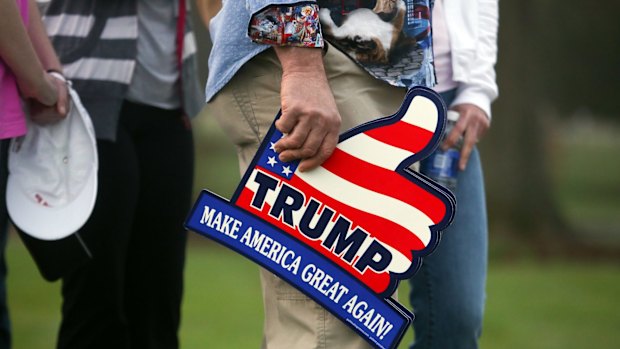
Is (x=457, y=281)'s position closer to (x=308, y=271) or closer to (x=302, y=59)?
(x=308, y=271)

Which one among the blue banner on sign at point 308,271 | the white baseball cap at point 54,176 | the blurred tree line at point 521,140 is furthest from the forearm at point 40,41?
the blurred tree line at point 521,140

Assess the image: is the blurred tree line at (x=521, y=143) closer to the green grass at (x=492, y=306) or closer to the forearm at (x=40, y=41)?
the green grass at (x=492, y=306)

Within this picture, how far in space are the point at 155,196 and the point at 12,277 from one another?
575cm

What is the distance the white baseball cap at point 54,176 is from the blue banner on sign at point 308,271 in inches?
27.6

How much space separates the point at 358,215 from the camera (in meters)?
2.15

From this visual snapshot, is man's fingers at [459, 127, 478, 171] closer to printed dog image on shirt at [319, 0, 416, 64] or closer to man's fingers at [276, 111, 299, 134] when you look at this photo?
printed dog image on shirt at [319, 0, 416, 64]

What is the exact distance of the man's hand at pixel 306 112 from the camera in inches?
82.4

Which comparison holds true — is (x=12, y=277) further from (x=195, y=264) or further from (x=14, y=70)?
(x=14, y=70)

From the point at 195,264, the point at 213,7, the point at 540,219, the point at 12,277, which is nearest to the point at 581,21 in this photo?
the point at 540,219

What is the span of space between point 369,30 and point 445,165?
67 cm

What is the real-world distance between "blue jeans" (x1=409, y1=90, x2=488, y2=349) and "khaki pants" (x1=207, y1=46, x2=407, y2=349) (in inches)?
24.3

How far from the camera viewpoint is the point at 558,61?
1609cm

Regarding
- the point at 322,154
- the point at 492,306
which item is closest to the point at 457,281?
the point at 322,154

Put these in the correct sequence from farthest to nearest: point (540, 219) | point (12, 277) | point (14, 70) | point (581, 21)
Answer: point (581, 21) → point (540, 219) → point (12, 277) → point (14, 70)
